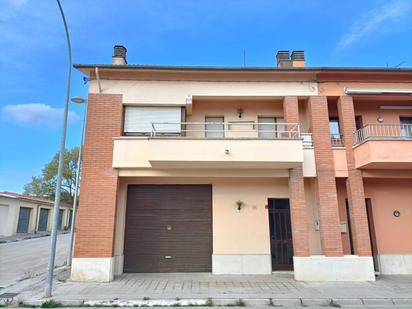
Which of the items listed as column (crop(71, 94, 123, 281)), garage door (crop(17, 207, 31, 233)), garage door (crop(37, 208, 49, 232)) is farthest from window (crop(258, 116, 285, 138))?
garage door (crop(37, 208, 49, 232))

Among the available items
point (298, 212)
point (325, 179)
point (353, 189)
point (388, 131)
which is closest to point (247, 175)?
point (298, 212)

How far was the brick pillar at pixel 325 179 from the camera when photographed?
34.1ft

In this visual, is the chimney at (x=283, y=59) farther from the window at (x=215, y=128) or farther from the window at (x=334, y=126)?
the window at (x=215, y=128)

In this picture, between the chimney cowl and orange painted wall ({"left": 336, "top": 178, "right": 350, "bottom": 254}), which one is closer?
orange painted wall ({"left": 336, "top": 178, "right": 350, "bottom": 254})

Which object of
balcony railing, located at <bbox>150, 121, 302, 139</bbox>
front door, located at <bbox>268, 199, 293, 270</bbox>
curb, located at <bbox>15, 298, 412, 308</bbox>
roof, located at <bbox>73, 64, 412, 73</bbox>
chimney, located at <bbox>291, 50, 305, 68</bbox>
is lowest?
curb, located at <bbox>15, 298, 412, 308</bbox>

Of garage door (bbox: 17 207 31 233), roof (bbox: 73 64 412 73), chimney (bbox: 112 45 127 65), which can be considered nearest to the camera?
roof (bbox: 73 64 412 73)

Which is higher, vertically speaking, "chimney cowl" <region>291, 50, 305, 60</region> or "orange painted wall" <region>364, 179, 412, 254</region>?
"chimney cowl" <region>291, 50, 305, 60</region>

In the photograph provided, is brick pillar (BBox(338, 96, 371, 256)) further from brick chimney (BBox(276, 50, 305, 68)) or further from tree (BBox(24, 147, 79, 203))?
tree (BBox(24, 147, 79, 203))

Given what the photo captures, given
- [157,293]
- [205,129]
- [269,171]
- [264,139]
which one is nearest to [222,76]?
[205,129]

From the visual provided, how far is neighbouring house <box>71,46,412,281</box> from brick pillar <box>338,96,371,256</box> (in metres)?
0.04

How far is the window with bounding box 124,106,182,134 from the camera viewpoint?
37.1 ft

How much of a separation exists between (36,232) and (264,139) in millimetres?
33449

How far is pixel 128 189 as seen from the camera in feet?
38.5

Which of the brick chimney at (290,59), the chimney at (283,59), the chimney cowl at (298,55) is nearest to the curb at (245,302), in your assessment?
the brick chimney at (290,59)
